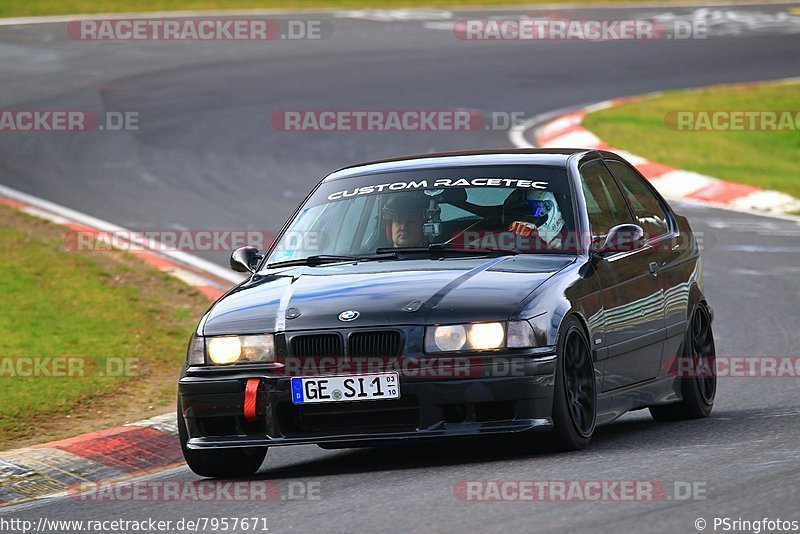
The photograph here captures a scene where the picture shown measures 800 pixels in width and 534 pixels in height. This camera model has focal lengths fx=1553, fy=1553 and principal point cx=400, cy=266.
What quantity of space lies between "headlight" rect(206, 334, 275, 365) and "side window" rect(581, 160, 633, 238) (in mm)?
1903

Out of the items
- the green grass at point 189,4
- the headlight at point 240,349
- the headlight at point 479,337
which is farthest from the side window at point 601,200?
the green grass at point 189,4

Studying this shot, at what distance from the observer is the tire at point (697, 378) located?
868 cm

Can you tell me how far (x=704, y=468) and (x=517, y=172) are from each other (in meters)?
2.26

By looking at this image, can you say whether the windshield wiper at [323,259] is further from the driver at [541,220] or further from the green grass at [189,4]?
the green grass at [189,4]

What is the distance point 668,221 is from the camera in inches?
360

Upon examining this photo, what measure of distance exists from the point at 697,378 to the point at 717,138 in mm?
12906

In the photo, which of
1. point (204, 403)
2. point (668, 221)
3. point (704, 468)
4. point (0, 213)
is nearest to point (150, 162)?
point (0, 213)

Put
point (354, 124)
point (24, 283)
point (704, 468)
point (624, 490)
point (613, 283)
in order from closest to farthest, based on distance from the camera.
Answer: point (624, 490)
point (704, 468)
point (613, 283)
point (24, 283)
point (354, 124)

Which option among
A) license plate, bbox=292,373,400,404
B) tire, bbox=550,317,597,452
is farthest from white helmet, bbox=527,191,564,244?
license plate, bbox=292,373,400,404

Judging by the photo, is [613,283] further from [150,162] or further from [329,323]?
[150,162]

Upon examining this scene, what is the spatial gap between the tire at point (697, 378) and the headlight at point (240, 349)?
9.01ft

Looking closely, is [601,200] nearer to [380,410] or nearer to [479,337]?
[479,337]

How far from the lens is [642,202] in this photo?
8.94m

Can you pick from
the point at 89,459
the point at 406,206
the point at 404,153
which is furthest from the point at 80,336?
the point at 404,153
